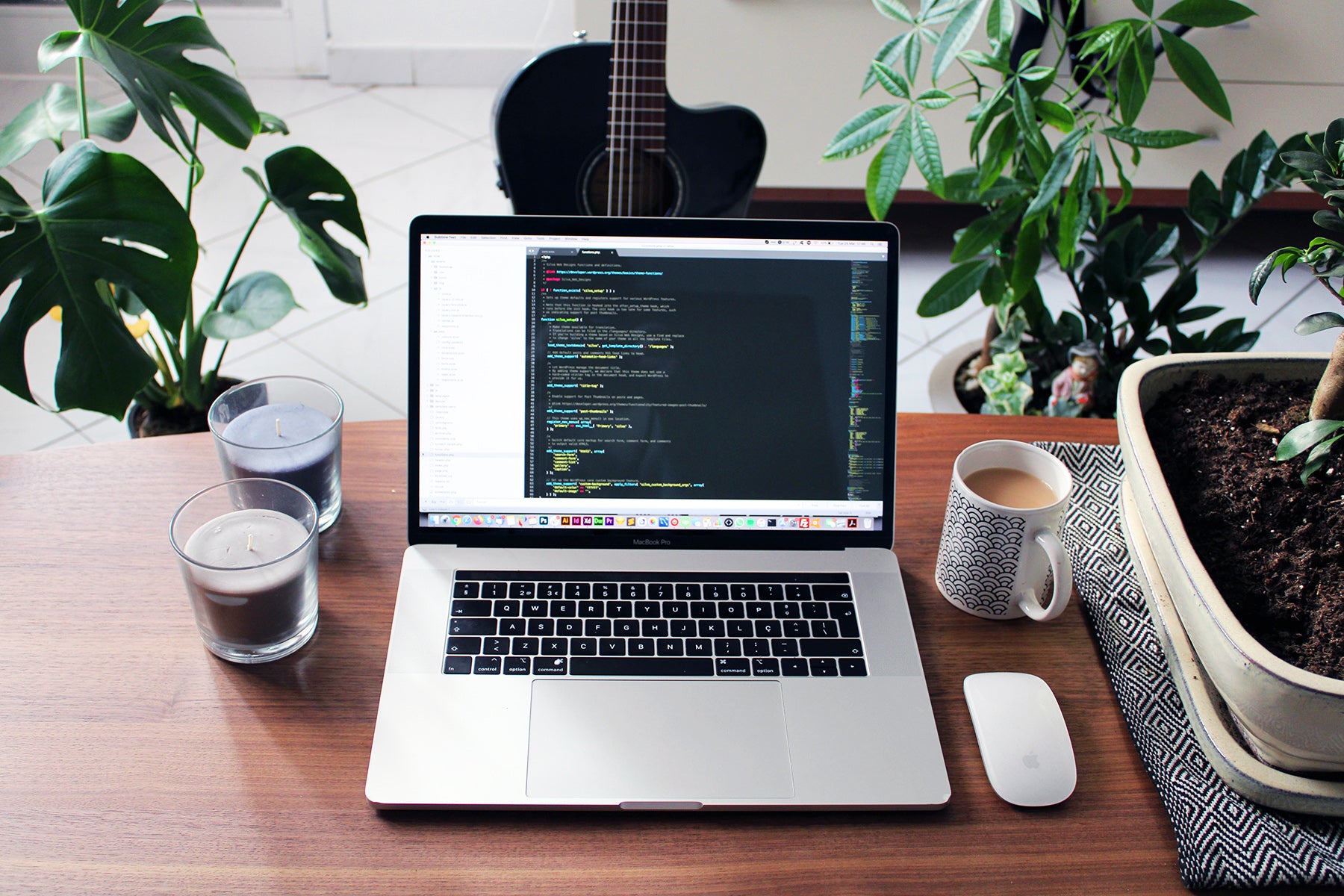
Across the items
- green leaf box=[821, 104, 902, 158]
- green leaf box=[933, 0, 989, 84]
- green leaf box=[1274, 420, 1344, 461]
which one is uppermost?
green leaf box=[933, 0, 989, 84]

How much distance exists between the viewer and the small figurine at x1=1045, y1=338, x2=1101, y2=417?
1.48 metres


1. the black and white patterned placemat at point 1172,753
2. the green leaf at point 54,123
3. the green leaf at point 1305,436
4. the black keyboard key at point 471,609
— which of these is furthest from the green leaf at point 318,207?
the green leaf at point 1305,436

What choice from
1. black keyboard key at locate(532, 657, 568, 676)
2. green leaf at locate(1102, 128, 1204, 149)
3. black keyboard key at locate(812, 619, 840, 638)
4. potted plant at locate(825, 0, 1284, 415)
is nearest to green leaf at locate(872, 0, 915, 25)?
potted plant at locate(825, 0, 1284, 415)

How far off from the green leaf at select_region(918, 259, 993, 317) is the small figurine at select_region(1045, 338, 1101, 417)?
0.81ft

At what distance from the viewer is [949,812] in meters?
0.67

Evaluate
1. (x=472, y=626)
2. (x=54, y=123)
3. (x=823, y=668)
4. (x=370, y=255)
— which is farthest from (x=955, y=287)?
(x=370, y=255)

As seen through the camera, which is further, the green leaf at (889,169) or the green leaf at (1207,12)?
the green leaf at (889,169)

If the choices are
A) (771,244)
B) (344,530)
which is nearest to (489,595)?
(344,530)

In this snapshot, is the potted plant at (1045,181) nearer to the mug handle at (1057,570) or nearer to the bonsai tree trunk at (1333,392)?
the bonsai tree trunk at (1333,392)

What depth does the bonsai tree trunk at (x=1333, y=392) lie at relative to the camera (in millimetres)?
712

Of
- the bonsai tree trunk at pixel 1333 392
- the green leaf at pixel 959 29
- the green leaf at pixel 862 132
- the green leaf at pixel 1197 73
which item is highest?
the green leaf at pixel 959 29

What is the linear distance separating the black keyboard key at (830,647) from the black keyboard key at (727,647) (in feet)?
0.15

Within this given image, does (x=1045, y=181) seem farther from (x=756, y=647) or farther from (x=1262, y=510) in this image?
(x=756, y=647)

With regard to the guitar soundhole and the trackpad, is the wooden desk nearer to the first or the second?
the trackpad
